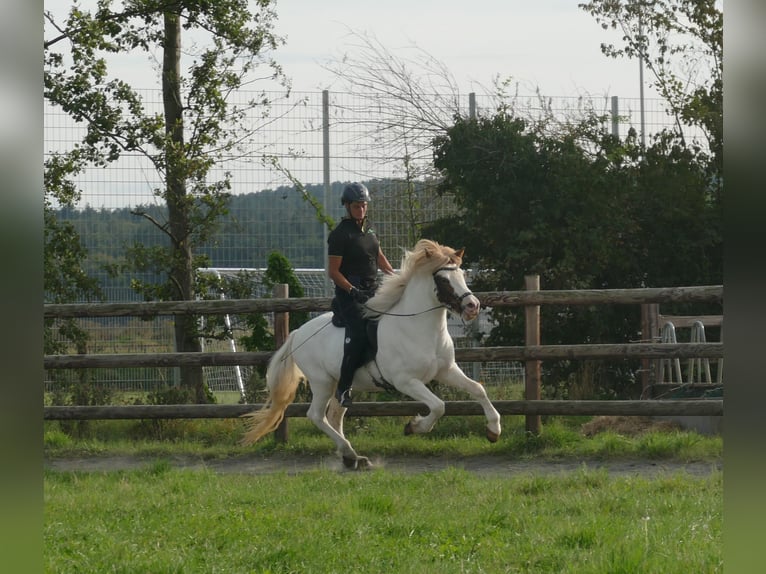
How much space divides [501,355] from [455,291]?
214cm

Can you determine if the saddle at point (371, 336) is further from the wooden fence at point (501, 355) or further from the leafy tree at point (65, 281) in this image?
the leafy tree at point (65, 281)

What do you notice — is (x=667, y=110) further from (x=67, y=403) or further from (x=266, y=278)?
(x=67, y=403)

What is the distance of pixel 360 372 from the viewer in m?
9.18

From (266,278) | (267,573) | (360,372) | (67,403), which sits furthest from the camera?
(266,278)

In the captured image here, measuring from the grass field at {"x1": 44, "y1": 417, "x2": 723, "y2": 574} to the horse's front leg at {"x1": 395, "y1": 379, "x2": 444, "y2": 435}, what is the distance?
0.44 meters

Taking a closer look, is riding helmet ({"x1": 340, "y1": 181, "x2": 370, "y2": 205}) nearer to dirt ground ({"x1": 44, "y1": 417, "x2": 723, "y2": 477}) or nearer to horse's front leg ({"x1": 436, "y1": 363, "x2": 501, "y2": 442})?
horse's front leg ({"x1": 436, "y1": 363, "x2": 501, "y2": 442})

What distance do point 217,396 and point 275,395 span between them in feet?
18.1

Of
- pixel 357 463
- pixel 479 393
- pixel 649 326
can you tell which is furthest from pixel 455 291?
pixel 649 326

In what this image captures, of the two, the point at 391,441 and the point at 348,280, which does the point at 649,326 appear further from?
the point at 348,280

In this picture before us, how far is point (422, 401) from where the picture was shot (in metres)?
8.59

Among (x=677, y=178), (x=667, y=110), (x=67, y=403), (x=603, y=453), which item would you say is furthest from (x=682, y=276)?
(x=67, y=403)

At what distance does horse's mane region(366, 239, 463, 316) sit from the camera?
8586 mm

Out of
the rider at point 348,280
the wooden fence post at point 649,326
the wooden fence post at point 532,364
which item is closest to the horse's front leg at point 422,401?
the rider at point 348,280
